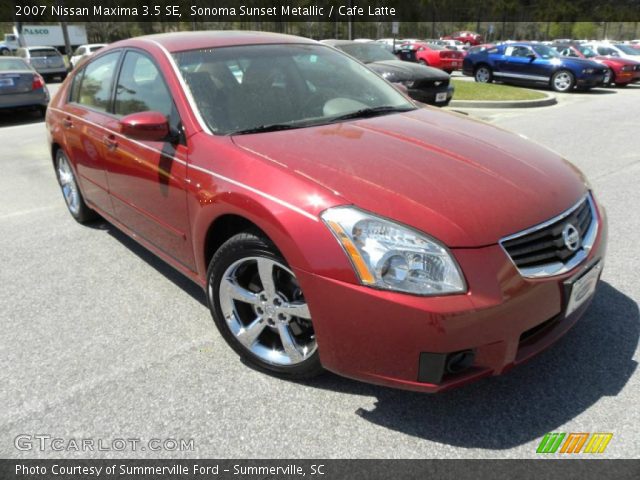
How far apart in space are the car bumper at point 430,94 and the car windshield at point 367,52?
164 cm

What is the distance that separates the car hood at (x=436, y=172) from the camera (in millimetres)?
2057

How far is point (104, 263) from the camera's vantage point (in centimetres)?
399

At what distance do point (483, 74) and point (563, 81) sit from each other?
2919 millimetres

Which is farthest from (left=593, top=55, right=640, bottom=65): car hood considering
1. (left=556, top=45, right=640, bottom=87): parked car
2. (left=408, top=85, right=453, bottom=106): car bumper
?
(left=408, top=85, right=453, bottom=106): car bumper

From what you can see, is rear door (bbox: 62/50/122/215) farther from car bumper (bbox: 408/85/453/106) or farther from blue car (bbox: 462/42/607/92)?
blue car (bbox: 462/42/607/92)

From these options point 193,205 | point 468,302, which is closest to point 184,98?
point 193,205

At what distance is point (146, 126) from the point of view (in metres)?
2.75

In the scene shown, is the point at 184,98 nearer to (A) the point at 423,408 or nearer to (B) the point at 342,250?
(B) the point at 342,250

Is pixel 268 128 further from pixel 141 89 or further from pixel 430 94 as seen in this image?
pixel 430 94

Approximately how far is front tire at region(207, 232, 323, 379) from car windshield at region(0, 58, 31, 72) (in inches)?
444

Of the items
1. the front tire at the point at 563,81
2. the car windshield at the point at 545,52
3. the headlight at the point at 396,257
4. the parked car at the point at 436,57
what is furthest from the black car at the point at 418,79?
the parked car at the point at 436,57

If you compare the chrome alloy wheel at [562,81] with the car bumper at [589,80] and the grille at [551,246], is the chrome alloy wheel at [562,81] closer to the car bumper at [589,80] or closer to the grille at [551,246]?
the car bumper at [589,80]

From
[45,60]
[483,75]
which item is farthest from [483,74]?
[45,60]
